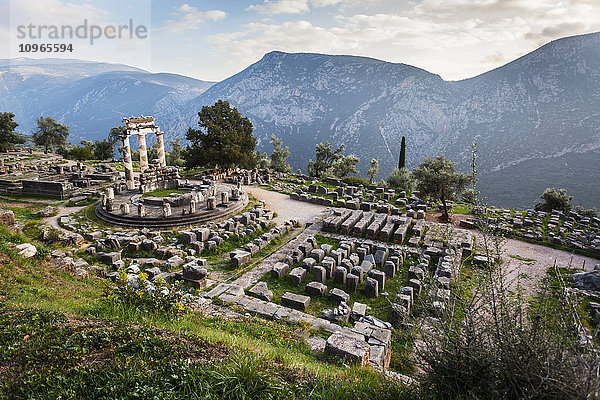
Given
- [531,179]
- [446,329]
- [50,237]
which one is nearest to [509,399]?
[446,329]

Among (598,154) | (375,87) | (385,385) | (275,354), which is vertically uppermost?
(375,87)

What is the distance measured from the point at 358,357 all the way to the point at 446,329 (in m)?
3.45

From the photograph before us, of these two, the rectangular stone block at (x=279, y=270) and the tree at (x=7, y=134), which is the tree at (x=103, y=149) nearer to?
the tree at (x=7, y=134)

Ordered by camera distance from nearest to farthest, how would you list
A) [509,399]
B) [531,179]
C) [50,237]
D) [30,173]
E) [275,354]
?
[509,399]
[275,354]
[50,237]
[30,173]
[531,179]

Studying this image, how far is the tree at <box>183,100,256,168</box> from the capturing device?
106ft

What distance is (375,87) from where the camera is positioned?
168 metres

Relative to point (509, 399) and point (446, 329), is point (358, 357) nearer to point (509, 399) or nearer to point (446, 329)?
point (446, 329)

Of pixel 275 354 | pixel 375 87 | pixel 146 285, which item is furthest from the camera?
pixel 375 87

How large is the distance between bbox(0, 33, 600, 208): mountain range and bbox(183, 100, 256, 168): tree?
67418 millimetres

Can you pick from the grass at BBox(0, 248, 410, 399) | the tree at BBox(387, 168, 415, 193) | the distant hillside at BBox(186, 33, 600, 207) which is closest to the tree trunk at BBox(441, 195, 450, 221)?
the tree at BBox(387, 168, 415, 193)

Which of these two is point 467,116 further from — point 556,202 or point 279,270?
point 279,270

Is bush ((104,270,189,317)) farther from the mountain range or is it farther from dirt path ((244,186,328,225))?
the mountain range

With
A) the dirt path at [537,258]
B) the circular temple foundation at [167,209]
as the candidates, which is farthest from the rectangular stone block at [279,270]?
the dirt path at [537,258]

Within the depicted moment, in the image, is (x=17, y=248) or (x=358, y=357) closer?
(x=358, y=357)
